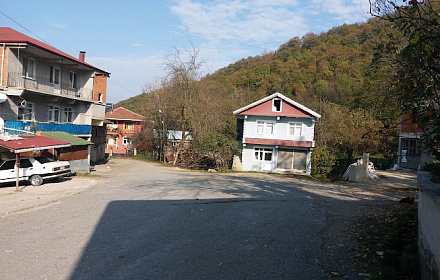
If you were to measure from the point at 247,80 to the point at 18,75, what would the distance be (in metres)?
51.3

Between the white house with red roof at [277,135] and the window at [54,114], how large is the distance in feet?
53.9

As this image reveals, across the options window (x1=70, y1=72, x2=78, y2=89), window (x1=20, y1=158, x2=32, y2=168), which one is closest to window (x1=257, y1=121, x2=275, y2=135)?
window (x1=70, y1=72, x2=78, y2=89)

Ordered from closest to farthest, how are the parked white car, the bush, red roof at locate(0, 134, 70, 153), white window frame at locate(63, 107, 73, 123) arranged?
1. red roof at locate(0, 134, 70, 153)
2. the parked white car
3. white window frame at locate(63, 107, 73, 123)
4. the bush

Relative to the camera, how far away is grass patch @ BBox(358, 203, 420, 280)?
19.2ft

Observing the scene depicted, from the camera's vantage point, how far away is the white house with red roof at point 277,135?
34969mm

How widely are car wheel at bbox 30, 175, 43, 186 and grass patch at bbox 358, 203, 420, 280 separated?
51.5ft

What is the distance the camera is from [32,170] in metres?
18.2

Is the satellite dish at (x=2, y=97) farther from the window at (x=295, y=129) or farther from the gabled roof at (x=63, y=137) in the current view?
the window at (x=295, y=129)

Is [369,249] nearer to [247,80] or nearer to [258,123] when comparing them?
[258,123]

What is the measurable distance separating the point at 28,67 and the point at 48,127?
4251mm

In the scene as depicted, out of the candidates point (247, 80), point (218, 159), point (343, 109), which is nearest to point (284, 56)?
point (247, 80)

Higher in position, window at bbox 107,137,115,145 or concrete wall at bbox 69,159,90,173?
window at bbox 107,137,115,145

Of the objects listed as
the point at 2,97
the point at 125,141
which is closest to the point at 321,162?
the point at 2,97

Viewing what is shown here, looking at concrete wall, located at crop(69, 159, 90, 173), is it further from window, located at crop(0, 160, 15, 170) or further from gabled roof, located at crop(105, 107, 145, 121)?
gabled roof, located at crop(105, 107, 145, 121)
